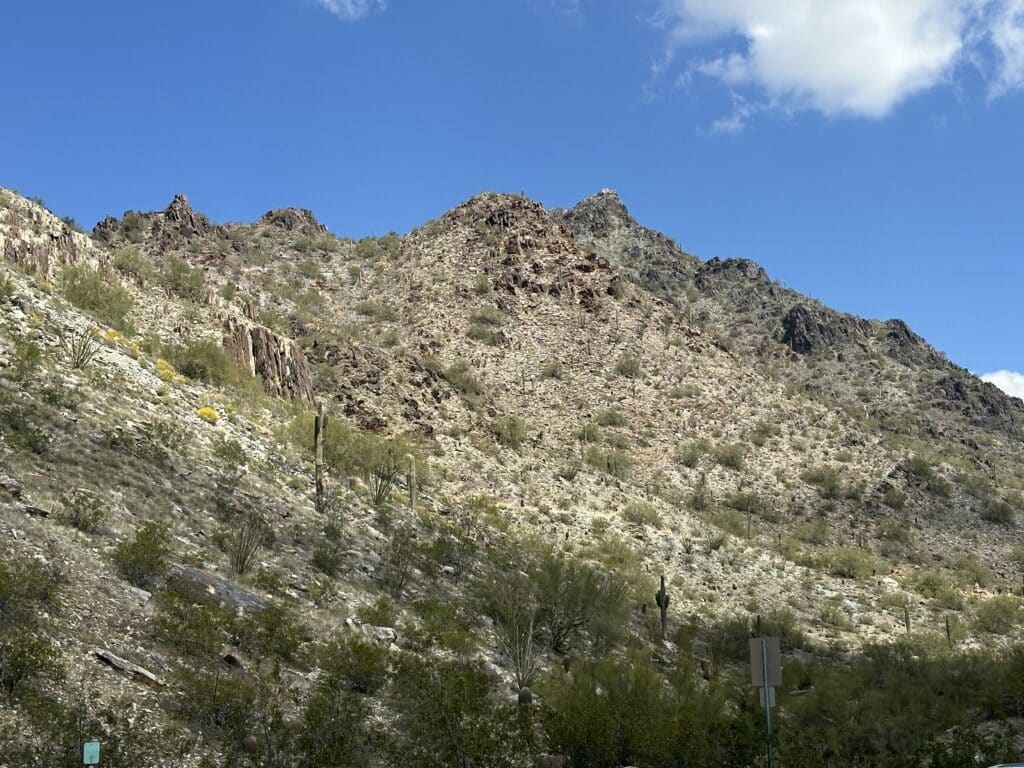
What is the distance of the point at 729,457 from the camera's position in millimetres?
47188

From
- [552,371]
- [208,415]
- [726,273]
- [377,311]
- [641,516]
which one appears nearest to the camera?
[208,415]

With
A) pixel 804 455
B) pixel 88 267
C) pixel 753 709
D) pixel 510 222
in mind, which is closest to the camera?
pixel 753 709

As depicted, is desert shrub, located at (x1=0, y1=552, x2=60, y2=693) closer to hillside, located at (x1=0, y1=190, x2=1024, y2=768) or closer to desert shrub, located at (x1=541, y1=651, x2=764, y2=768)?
hillside, located at (x1=0, y1=190, x2=1024, y2=768)

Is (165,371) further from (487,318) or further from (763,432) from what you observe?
(763,432)

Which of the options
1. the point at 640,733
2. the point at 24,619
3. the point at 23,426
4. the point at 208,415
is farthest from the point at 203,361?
the point at 640,733

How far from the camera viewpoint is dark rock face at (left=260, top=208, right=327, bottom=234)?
7281 centimetres

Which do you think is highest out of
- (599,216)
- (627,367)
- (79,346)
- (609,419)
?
(599,216)

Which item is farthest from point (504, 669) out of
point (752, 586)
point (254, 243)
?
point (254, 243)

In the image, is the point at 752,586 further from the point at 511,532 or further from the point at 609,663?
the point at 609,663

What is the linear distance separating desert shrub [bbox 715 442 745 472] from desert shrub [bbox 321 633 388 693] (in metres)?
36.9

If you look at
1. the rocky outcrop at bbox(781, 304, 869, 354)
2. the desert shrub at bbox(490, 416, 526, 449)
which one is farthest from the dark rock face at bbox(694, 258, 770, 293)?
the desert shrub at bbox(490, 416, 526, 449)

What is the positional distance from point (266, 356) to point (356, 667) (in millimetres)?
21460

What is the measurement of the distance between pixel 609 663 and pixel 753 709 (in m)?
2.74

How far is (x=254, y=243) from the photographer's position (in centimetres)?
6638
